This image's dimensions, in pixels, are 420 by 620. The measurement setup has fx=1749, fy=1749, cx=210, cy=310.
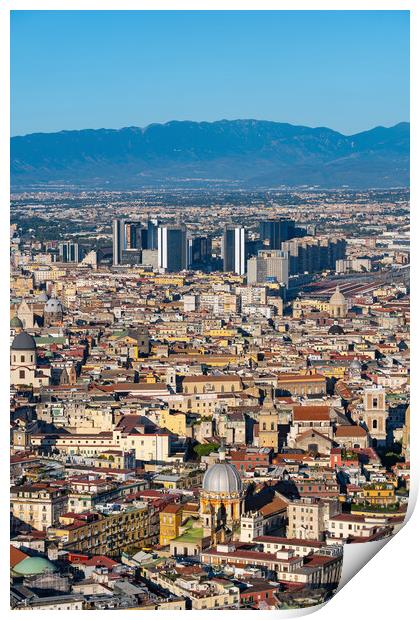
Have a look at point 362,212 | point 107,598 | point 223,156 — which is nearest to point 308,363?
point 107,598

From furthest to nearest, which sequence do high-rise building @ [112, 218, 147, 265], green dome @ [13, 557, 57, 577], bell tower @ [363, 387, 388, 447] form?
high-rise building @ [112, 218, 147, 265], bell tower @ [363, 387, 388, 447], green dome @ [13, 557, 57, 577]

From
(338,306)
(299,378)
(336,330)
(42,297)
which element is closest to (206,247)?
(42,297)

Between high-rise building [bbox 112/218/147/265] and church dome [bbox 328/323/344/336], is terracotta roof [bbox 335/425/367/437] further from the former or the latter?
high-rise building [bbox 112/218/147/265]

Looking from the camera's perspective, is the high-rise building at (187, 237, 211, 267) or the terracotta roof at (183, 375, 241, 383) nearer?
the terracotta roof at (183, 375, 241, 383)

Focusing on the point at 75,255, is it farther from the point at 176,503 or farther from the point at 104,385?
the point at 176,503

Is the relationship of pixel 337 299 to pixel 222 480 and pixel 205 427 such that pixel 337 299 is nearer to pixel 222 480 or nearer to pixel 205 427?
pixel 205 427

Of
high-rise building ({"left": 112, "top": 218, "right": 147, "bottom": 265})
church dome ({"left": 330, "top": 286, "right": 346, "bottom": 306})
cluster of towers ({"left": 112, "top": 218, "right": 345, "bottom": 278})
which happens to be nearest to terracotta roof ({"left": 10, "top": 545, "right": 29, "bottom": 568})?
church dome ({"left": 330, "top": 286, "right": 346, "bottom": 306})
